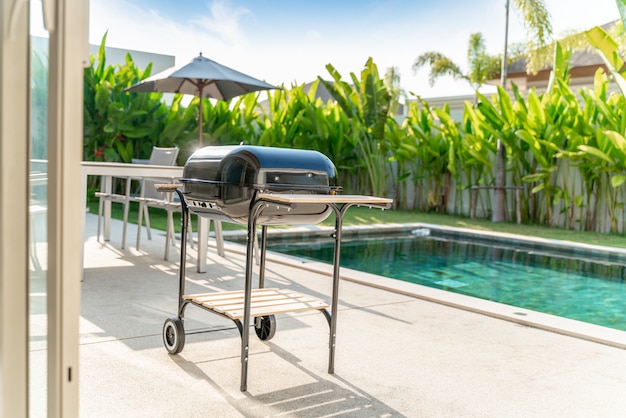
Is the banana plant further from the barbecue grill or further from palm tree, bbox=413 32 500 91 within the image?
palm tree, bbox=413 32 500 91

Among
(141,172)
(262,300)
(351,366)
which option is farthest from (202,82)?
(351,366)

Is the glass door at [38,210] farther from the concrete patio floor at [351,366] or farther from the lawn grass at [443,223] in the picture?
the lawn grass at [443,223]

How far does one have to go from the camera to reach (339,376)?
8.32 feet

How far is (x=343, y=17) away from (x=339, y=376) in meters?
30.7

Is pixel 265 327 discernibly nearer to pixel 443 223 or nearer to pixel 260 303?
pixel 260 303

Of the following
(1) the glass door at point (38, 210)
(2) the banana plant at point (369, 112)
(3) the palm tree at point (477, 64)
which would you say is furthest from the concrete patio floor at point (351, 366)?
(3) the palm tree at point (477, 64)

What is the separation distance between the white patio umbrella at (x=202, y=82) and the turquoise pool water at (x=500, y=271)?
1864 millimetres

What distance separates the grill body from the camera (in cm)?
254

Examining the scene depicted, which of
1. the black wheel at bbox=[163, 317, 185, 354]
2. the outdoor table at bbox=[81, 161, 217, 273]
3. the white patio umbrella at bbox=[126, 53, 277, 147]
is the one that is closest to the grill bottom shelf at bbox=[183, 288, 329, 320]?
the black wheel at bbox=[163, 317, 185, 354]

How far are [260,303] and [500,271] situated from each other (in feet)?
13.5

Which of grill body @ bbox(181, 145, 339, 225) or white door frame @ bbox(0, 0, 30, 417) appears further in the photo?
grill body @ bbox(181, 145, 339, 225)

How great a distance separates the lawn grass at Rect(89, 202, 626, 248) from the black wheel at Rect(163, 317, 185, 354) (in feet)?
16.3

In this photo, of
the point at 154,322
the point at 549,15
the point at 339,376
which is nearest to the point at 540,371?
the point at 339,376

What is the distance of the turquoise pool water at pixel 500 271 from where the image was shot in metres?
4.84
